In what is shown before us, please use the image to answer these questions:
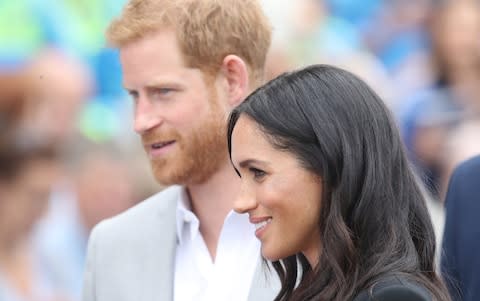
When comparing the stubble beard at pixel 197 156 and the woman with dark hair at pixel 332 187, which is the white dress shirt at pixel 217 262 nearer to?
the stubble beard at pixel 197 156

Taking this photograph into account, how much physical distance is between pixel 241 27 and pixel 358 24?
546cm

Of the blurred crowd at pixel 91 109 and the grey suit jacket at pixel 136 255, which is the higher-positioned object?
the blurred crowd at pixel 91 109

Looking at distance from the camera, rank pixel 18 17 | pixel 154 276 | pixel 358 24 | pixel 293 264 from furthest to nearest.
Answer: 1. pixel 358 24
2. pixel 18 17
3. pixel 154 276
4. pixel 293 264

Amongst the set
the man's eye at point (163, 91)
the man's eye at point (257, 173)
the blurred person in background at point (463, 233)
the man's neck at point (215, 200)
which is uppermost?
the man's eye at point (163, 91)

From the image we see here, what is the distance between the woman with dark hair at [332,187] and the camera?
2764mm

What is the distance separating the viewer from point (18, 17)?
23.6 ft

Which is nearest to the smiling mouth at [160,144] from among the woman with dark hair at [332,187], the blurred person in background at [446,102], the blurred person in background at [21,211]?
the woman with dark hair at [332,187]

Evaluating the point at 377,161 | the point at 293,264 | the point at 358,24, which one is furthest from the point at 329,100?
the point at 358,24

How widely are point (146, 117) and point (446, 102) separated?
3332 mm

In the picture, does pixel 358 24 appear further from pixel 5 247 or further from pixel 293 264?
pixel 293 264

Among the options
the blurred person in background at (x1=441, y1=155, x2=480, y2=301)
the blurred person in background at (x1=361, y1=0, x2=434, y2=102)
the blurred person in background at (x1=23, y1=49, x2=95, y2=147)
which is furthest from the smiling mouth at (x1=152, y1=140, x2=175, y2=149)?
the blurred person in background at (x1=361, y1=0, x2=434, y2=102)

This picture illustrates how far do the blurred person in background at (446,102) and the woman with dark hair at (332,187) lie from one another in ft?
10.7

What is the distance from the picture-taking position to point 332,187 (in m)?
2.81

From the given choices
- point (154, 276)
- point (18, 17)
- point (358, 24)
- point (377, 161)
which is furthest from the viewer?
point (358, 24)
